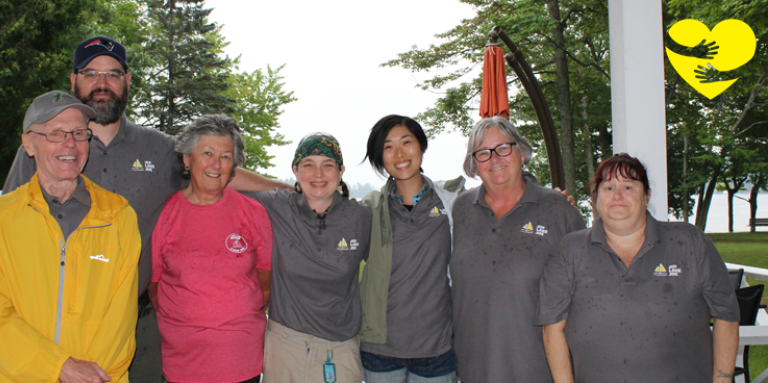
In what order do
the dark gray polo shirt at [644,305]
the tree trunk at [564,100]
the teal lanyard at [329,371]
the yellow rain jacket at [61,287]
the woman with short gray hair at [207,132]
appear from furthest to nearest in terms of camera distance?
the tree trunk at [564,100] → the woman with short gray hair at [207,132] → the teal lanyard at [329,371] → the dark gray polo shirt at [644,305] → the yellow rain jacket at [61,287]

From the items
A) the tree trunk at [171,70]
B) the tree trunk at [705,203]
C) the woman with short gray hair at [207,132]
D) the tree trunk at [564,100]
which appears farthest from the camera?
the tree trunk at [171,70]

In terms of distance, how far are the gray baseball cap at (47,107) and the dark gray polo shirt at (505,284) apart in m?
1.84

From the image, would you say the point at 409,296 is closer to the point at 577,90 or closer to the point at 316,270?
the point at 316,270

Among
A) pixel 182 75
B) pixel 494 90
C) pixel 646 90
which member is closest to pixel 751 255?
pixel 494 90

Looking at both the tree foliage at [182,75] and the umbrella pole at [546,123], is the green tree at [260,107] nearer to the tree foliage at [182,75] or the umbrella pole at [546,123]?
the tree foliage at [182,75]

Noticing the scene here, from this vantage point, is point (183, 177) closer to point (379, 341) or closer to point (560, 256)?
point (379, 341)

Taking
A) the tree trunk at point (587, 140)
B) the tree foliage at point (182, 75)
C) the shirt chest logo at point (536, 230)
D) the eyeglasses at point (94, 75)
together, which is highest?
the tree foliage at point (182, 75)

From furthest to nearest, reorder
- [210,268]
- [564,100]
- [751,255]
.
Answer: [564,100] < [751,255] < [210,268]

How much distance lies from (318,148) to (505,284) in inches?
44.7

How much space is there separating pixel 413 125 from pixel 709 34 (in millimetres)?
4366

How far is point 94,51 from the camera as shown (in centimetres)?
270

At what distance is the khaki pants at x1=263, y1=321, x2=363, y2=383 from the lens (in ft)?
8.22

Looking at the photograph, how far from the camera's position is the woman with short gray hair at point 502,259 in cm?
233

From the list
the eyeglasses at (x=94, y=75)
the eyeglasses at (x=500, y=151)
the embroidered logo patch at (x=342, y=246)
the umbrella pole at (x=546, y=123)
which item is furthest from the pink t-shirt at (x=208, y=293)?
the umbrella pole at (x=546, y=123)
